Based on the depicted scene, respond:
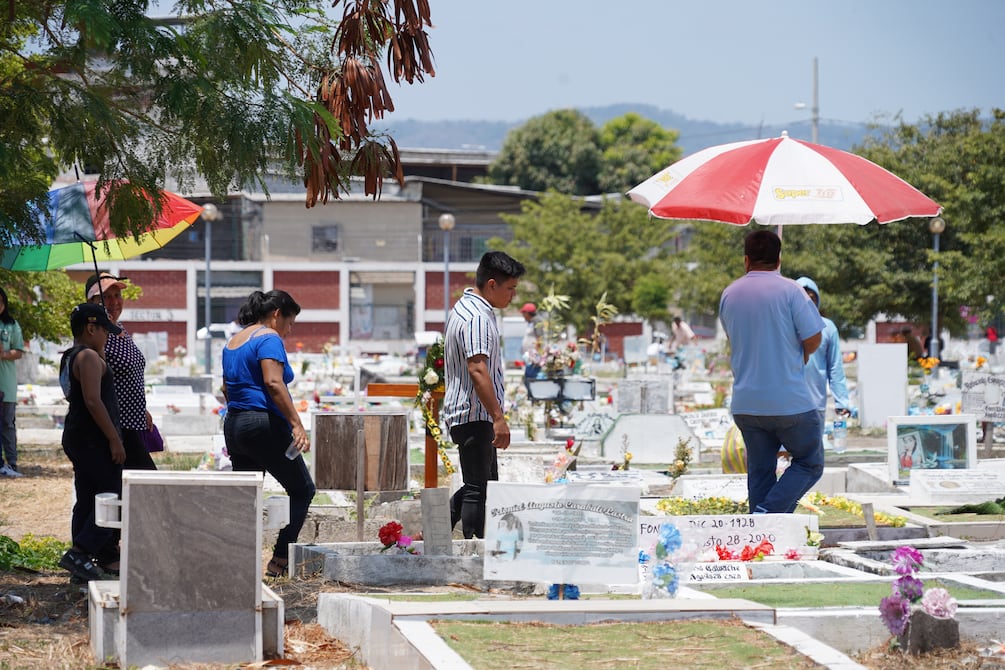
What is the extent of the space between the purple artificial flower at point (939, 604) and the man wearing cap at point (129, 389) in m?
4.25

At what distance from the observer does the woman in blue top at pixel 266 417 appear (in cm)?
700

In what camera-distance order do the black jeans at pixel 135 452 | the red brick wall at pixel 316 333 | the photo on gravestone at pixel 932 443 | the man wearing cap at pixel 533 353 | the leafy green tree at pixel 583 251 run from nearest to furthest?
the black jeans at pixel 135 452 → the photo on gravestone at pixel 932 443 → the man wearing cap at pixel 533 353 → the leafy green tree at pixel 583 251 → the red brick wall at pixel 316 333

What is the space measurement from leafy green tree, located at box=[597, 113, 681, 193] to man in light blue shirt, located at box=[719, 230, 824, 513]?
50828 millimetres

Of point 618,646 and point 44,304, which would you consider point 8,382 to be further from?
point 618,646

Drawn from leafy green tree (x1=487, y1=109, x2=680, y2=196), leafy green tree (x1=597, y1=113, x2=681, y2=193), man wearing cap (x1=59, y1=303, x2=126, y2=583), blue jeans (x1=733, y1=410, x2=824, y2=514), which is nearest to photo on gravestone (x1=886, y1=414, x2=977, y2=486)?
blue jeans (x1=733, y1=410, x2=824, y2=514)

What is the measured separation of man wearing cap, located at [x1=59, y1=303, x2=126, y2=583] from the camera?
7.00 m

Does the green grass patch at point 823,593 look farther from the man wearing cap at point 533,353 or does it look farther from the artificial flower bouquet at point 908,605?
the man wearing cap at point 533,353

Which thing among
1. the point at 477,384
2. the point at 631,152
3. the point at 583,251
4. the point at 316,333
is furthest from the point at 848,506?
the point at 631,152

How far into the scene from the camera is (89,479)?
715 centimetres

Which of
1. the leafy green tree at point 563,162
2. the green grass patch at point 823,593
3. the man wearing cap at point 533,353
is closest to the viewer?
the green grass patch at point 823,593

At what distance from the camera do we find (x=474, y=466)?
23.4 feet

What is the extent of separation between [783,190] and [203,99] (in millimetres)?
3715

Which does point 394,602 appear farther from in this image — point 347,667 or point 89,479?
point 89,479

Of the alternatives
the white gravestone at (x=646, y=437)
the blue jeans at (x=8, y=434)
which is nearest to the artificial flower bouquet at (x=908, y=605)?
the white gravestone at (x=646, y=437)
